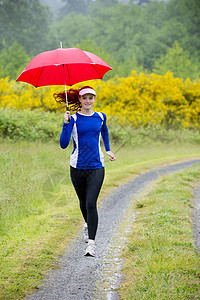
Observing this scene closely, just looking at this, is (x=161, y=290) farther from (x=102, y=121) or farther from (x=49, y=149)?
(x=49, y=149)

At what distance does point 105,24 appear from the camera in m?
61.8

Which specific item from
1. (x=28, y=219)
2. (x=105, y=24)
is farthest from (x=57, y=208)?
(x=105, y=24)

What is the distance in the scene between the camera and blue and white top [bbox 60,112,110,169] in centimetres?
440

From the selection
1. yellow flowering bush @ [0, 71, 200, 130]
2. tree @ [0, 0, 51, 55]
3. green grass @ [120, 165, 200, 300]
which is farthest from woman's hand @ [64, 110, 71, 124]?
tree @ [0, 0, 51, 55]

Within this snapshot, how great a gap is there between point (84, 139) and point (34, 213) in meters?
3.23

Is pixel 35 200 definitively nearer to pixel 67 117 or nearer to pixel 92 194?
pixel 92 194

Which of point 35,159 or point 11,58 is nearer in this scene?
point 35,159

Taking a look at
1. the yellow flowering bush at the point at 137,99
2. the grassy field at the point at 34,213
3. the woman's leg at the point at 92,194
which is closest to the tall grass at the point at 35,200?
the grassy field at the point at 34,213

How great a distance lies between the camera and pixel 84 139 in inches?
173

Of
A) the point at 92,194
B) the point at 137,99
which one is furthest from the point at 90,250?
the point at 137,99

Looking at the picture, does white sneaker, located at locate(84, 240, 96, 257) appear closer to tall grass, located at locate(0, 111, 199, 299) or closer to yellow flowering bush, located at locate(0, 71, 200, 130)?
tall grass, located at locate(0, 111, 199, 299)

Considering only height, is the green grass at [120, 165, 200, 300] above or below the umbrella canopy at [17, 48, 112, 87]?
below

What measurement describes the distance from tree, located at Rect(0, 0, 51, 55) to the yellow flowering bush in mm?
26483

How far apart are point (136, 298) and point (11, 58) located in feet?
110
